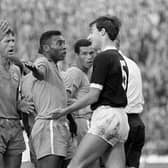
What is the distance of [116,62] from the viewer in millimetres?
7867

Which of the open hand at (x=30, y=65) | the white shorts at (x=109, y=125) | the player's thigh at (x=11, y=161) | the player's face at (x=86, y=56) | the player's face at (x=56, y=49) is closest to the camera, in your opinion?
the white shorts at (x=109, y=125)

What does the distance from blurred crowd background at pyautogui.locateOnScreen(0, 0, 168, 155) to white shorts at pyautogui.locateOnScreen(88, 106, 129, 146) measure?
1294 centimetres

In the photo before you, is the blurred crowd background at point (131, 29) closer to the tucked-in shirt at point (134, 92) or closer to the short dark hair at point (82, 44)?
the short dark hair at point (82, 44)

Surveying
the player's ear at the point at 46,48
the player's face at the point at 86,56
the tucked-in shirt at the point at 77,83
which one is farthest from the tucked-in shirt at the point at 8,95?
the player's face at the point at 86,56

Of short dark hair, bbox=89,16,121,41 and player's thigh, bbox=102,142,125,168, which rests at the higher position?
short dark hair, bbox=89,16,121,41

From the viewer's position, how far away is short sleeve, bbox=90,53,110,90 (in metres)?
7.80

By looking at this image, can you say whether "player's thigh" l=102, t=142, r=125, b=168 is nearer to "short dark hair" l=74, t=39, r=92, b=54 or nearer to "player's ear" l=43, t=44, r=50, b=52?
"player's ear" l=43, t=44, r=50, b=52

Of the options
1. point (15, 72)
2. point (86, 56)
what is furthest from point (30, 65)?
point (86, 56)

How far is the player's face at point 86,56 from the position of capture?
1037 cm

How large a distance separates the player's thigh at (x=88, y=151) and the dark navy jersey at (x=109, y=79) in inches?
13.6

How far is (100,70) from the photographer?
25.6 ft

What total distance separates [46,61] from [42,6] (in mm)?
13757

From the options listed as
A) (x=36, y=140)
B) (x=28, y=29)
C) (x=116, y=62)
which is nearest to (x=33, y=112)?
(x=36, y=140)

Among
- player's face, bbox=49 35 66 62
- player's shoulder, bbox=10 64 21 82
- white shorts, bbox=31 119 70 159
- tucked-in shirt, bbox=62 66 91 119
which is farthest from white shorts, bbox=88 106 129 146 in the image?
tucked-in shirt, bbox=62 66 91 119
